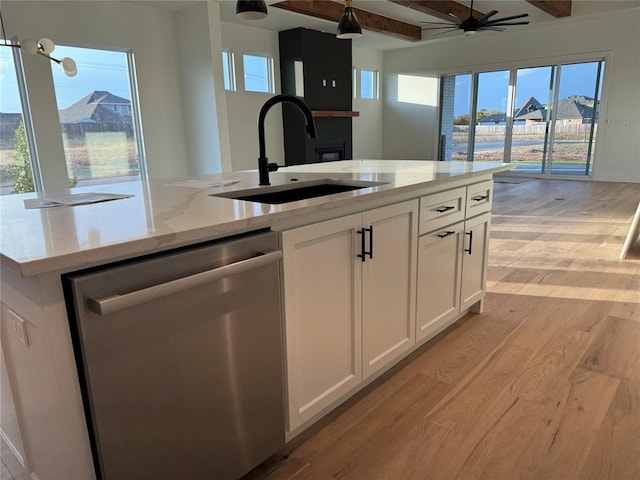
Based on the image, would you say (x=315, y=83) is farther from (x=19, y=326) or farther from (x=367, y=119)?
(x=19, y=326)

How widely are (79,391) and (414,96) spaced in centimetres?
1030

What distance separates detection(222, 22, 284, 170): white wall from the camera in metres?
7.11

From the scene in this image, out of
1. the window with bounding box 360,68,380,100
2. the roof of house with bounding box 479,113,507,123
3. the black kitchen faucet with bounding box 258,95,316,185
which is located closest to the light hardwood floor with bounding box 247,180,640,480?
the black kitchen faucet with bounding box 258,95,316,185

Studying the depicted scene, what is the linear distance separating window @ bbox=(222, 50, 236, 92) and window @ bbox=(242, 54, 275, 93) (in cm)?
22

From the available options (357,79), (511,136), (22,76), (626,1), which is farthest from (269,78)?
(626,1)

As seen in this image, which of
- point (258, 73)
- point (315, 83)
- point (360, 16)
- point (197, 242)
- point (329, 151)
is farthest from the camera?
point (329, 151)

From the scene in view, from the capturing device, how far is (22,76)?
194 inches

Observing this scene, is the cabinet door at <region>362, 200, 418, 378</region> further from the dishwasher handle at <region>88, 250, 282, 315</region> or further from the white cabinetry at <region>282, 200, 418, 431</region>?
the dishwasher handle at <region>88, 250, 282, 315</region>

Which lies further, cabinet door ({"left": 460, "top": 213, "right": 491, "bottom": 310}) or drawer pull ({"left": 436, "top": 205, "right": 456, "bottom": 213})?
cabinet door ({"left": 460, "top": 213, "right": 491, "bottom": 310})

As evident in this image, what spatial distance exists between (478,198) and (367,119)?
845 cm

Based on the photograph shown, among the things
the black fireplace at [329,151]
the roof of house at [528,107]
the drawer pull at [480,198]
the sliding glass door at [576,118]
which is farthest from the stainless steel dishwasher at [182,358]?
the roof of house at [528,107]

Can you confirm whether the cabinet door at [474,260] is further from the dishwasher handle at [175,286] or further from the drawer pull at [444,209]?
the dishwasher handle at [175,286]

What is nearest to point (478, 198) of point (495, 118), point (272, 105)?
point (272, 105)

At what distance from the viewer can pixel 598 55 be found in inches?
308
